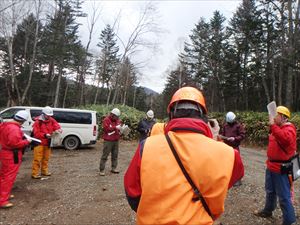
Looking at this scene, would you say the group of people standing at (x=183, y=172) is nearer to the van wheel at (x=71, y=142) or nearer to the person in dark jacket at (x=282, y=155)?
the person in dark jacket at (x=282, y=155)

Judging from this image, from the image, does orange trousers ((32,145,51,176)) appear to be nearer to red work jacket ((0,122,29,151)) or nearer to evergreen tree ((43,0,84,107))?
red work jacket ((0,122,29,151))

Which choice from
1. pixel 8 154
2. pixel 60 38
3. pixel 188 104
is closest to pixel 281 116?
pixel 188 104

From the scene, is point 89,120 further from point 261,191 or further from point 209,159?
point 209,159

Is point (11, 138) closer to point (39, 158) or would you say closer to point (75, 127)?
point (39, 158)

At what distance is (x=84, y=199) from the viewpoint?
741cm

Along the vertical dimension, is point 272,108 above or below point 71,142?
above

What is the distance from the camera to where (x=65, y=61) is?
127 ft

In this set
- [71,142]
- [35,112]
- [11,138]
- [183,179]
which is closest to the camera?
[183,179]

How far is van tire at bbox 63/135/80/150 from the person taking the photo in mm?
15516

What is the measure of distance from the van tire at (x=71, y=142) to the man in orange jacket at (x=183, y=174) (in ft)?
46.1

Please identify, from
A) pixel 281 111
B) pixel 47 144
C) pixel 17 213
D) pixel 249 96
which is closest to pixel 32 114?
pixel 47 144

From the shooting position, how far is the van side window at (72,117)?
1528 centimetres

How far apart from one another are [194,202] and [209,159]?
0.85 ft

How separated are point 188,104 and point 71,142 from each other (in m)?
14.2
